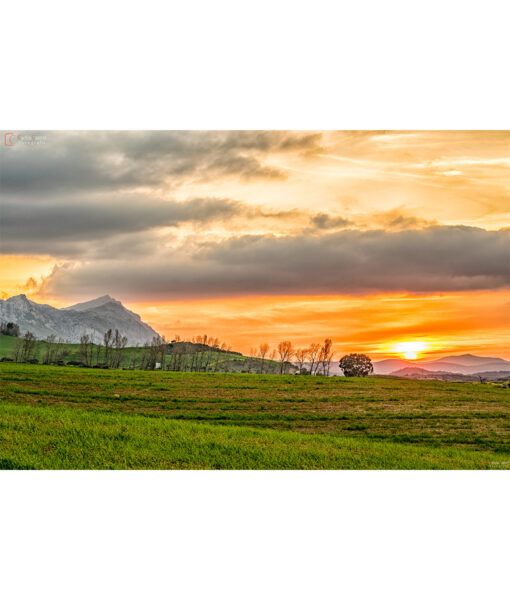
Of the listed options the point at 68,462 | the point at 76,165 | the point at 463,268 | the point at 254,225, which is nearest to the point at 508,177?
the point at 463,268

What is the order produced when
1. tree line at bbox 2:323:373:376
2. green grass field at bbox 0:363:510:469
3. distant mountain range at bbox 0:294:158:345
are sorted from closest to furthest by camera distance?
green grass field at bbox 0:363:510:469
distant mountain range at bbox 0:294:158:345
tree line at bbox 2:323:373:376

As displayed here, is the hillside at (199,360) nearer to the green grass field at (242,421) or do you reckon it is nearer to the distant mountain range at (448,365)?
the green grass field at (242,421)

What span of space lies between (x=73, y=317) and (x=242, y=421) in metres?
2.46

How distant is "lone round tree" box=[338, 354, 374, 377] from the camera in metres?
7.77

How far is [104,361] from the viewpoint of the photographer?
7.87 meters

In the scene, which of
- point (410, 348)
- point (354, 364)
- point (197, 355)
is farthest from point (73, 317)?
point (410, 348)

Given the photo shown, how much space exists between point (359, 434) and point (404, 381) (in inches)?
37.7

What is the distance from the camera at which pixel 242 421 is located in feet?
24.6

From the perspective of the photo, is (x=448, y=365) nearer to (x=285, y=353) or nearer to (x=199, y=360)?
(x=285, y=353)

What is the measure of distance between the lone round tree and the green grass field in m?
0.13

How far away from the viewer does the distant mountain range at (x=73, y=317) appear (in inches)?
293

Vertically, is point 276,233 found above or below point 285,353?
above

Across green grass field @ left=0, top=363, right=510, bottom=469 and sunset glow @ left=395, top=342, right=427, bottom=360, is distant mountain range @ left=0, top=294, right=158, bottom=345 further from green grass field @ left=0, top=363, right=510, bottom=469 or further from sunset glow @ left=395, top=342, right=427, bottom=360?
sunset glow @ left=395, top=342, right=427, bottom=360

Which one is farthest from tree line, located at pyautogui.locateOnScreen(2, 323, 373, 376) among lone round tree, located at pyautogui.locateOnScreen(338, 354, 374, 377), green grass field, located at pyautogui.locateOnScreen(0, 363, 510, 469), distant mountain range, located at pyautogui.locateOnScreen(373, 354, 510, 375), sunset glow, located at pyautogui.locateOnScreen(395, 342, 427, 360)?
sunset glow, located at pyautogui.locateOnScreen(395, 342, 427, 360)
